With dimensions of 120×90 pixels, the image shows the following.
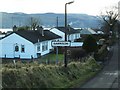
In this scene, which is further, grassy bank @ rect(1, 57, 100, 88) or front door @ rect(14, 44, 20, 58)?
front door @ rect(14, 44, 20, 58)

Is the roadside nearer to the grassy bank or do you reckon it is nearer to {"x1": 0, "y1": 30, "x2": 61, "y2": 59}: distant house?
the grassy bank

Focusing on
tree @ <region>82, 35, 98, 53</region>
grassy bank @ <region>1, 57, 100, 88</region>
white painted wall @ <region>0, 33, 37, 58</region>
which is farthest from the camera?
white painted wall @ <region>0, 33, 37, 58</region>

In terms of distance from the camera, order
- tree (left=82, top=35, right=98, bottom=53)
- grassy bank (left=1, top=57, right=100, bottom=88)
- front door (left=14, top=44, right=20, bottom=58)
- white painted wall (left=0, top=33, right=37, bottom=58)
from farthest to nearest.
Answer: front door (left=14, top=44, right=20, bottom=58)
white painted wall (left=0, top=33, right=37, bottom=58)
tree (left=82, top=35, right=98, bottom=53)
grassy bank (left=1, top=57, right=100, bottom=88)

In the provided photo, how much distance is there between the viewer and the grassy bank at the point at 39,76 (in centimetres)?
1549

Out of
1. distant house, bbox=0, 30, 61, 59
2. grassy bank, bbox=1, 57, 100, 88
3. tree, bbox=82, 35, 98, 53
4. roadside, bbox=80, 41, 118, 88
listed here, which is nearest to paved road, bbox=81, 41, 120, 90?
roadside, bbox=80, 41, 118, 88

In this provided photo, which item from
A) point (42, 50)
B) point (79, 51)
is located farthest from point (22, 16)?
point (79, 51)

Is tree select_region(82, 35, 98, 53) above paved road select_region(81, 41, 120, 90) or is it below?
above

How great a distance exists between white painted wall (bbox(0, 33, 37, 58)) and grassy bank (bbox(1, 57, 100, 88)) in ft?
78.8

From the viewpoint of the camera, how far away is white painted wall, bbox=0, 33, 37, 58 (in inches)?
1948

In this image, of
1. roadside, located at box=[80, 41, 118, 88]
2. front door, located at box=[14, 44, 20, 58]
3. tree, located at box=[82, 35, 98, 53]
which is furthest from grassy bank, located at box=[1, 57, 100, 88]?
front door, located at box=[14, 44, 20, 58]

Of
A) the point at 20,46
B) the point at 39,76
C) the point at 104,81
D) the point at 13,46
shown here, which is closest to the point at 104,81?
the point at 104,81

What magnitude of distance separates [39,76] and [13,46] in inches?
1322

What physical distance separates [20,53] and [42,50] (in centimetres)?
483

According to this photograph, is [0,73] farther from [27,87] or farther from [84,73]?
[84,73]
